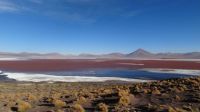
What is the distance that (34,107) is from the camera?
17.8 metres

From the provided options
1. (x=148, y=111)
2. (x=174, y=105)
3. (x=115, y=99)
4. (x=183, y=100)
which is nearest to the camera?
(x=148, y=111)

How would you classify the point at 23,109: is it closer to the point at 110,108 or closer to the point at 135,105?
the point at 110,108

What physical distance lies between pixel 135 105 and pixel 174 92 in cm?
383

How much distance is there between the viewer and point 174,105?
16094mm

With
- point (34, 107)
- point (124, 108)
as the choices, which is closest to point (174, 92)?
point (124, 108)

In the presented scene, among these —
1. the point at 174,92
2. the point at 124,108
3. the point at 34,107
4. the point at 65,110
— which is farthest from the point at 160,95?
the point at 34,107

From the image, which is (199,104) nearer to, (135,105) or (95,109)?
(135,105)

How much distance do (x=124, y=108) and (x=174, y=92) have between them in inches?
196

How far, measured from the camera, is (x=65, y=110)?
16.2 meters

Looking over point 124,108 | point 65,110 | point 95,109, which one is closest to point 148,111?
point 124,108

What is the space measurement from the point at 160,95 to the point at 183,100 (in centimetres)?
190

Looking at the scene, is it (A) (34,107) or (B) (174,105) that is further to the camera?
(A) (34,107)

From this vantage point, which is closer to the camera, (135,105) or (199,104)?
(199,104)

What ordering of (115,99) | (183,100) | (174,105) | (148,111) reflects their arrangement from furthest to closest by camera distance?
(115,99), (183,100), (174,105), (148,111)
